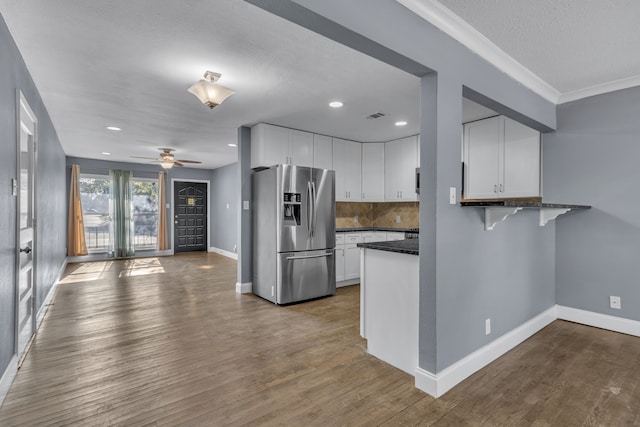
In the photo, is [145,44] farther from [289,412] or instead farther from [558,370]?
[558,370]

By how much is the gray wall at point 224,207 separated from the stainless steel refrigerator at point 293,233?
3.79 meters

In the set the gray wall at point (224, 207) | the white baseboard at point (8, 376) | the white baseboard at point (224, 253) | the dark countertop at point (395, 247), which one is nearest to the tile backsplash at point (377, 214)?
the dark countertop at point (395, 247)

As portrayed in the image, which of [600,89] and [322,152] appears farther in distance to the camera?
[322,152]

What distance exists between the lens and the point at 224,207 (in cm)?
878

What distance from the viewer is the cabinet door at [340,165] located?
5246mm

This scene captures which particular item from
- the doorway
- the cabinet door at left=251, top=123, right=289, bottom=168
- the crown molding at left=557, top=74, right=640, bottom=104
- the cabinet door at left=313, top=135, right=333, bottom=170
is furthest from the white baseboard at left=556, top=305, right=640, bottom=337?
the doorway

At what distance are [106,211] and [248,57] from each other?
24.2ft

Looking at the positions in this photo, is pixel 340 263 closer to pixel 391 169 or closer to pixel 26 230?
pixel 391 169

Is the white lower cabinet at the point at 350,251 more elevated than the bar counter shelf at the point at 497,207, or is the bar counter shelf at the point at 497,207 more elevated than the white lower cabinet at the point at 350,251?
the bar counter shelf at the point at 497,207

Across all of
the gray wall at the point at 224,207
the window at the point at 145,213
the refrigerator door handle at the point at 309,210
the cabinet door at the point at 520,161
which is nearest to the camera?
the cabinet door at the point at 520,161

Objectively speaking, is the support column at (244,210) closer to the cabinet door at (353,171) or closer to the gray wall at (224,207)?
the cabinet door at (353,171)

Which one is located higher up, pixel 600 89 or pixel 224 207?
pixel 600 89

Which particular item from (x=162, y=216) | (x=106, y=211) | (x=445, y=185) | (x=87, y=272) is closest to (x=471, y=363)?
(x=445, y=185)

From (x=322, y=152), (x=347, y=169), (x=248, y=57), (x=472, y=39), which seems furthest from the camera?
(x=347, y=169)
